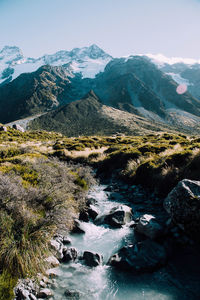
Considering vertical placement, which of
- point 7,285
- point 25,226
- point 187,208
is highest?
point 187,208

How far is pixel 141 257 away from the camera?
695 cm

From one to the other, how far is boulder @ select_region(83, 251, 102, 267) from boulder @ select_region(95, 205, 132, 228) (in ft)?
8.39

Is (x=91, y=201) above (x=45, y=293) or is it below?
below

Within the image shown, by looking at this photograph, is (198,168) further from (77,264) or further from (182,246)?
(77,264)

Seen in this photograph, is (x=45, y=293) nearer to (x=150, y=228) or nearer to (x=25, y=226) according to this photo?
(x=25, y=226)

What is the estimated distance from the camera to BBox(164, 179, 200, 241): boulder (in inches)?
302

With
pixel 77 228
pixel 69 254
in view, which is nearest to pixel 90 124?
pixel 77 228

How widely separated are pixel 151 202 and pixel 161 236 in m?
4.03

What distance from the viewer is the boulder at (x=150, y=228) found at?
8.10 m

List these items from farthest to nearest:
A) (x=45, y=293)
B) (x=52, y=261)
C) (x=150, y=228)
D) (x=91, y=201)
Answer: (x=91, y=201) → (x=150, y=228) → (x=52, y=261) → (x=45, y=293)

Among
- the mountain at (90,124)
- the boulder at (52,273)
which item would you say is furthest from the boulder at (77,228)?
the mountain at (90,124)

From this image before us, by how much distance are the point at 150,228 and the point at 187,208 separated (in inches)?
71.7

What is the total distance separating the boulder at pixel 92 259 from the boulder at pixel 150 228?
2.34 metres

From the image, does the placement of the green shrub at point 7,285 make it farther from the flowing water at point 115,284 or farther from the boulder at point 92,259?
the boulder at point 92,259
